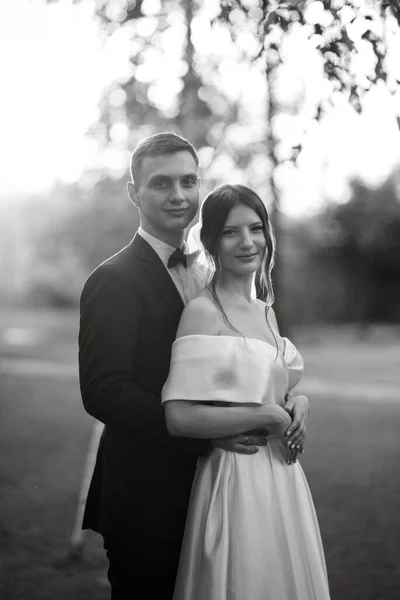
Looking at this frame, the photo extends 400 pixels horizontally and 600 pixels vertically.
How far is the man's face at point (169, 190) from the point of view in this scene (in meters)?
2.63

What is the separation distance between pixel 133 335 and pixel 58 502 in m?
4.97

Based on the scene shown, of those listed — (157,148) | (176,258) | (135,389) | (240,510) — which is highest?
(157,148)

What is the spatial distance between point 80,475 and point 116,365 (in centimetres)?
568

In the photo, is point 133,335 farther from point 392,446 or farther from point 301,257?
point 301,257

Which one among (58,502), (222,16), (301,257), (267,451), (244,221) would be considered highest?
(301,257)

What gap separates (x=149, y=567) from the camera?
8.60 ft

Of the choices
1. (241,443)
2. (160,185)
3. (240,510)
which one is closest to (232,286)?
(160,185)

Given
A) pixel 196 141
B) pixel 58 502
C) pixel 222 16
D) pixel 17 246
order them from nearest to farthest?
pixel 222 16, pixel 196 141, pixel 58 502, pixel 17 246

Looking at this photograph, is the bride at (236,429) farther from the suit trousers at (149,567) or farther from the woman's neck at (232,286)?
the suit trousers at (149,567)

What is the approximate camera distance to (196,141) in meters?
6.02

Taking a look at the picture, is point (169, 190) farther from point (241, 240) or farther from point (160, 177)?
point (241, 240)

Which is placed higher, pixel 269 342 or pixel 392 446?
pixel 269 342

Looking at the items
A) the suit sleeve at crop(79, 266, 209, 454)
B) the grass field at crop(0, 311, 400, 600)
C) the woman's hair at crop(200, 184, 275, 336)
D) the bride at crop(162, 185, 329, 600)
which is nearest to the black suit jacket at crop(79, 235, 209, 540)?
the suit sleeve at crop(79, 266, 209, 454)

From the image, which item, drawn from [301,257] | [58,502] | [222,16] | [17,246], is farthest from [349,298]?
[222,16]
